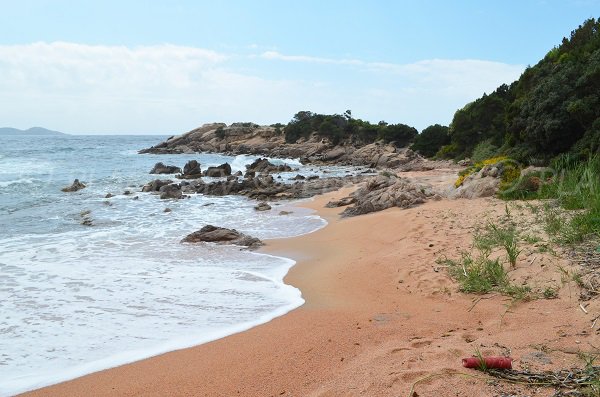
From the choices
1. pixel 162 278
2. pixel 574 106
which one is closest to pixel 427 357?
pixel 162 278

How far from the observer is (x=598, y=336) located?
13.6 ft

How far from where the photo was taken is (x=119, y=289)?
7664 millimetres

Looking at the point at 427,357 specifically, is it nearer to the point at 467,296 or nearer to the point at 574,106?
the point at 467,296

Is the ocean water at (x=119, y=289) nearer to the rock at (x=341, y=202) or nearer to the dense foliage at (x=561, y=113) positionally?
the rock at (x=341, y=202)

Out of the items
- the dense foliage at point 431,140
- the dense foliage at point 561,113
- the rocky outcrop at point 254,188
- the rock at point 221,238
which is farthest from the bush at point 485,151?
the rock at point 221,238

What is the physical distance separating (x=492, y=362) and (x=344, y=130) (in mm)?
53207

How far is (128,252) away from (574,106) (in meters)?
13.3

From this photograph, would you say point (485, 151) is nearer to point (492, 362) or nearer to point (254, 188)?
point (254, 188)

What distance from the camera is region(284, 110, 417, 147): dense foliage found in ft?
154

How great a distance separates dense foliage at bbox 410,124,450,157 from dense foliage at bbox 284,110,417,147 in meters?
6.23

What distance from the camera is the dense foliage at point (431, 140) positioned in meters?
38.8

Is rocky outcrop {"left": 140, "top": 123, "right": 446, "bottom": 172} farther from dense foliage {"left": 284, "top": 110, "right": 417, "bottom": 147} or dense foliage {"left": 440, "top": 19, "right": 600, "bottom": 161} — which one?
dense foliage {"left": 440, "top": 19, "right": 600, "bottom": 161}

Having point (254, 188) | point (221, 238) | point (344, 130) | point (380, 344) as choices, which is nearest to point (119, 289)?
point (221, 238)

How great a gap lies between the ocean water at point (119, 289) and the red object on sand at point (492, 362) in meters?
3.08
